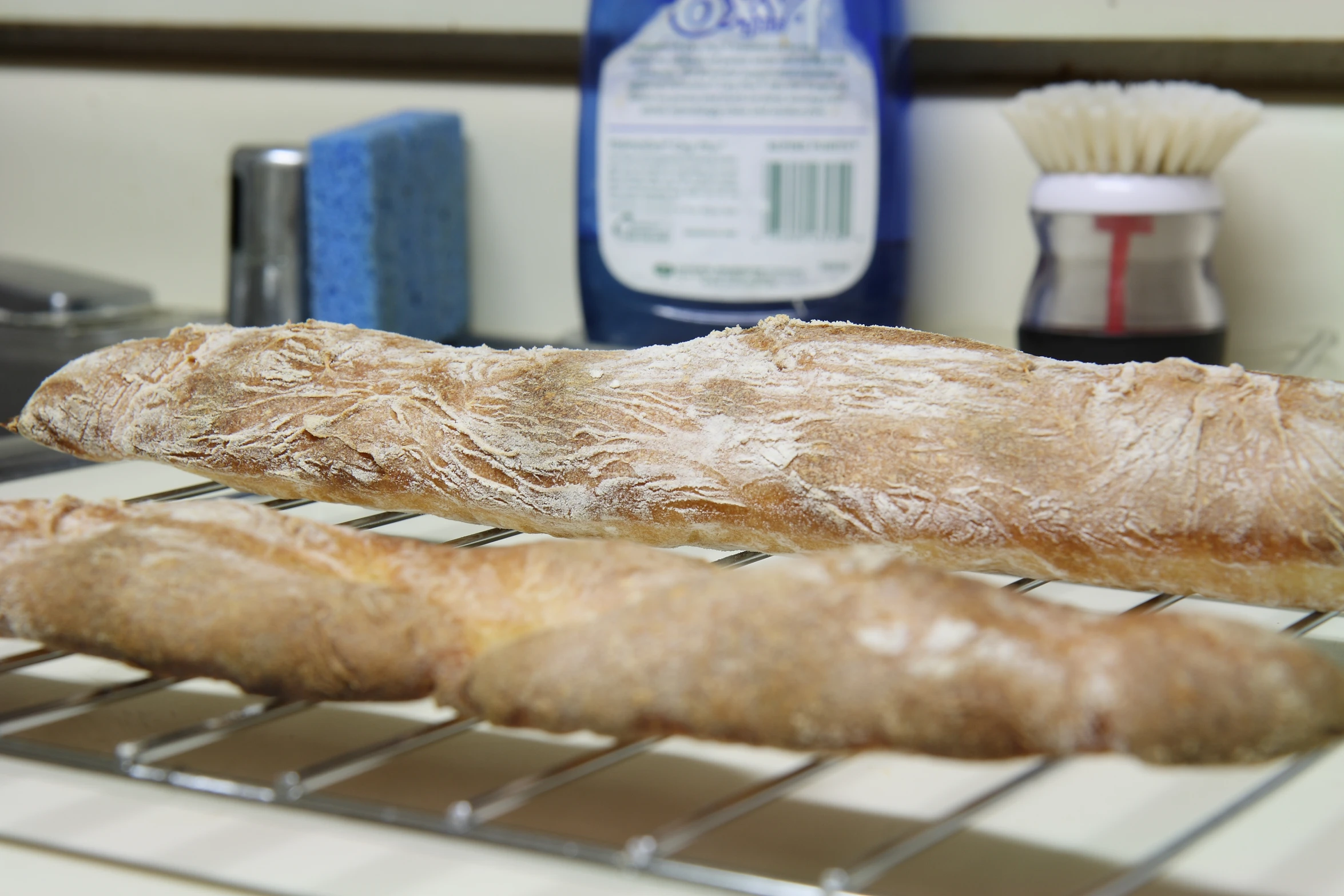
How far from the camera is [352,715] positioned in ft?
1.65

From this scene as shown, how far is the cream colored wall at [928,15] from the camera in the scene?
0.93 m

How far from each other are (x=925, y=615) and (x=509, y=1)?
919 millimetres

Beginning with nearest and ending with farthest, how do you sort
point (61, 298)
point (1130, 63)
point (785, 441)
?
point (785, 441) → point (1130, 63) → point (61, 298)

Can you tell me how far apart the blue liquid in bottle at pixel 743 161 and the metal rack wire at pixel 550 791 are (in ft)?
1.92

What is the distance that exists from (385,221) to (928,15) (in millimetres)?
465

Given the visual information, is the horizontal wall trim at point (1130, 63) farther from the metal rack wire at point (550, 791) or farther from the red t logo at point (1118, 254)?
the metal rack wire at point (550, 791)

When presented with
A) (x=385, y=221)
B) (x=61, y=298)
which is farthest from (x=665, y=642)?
(x=61, y=298)

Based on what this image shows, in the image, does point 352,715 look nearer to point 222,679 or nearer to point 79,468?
point 222,679

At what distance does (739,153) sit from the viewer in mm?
1017

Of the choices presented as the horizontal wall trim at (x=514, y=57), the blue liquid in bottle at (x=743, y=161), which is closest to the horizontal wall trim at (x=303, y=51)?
the horizontal wall trim at (x=514, y=57)

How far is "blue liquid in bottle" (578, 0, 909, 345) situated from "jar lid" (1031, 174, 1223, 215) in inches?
6.9

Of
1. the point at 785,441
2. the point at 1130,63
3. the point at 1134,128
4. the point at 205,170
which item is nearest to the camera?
the point at 785,441

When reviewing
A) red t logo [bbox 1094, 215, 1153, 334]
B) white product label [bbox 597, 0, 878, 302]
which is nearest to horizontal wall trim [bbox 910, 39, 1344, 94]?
white product label [bbox 597, 0, 878, 302]

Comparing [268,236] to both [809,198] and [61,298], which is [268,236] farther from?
[809,198]
